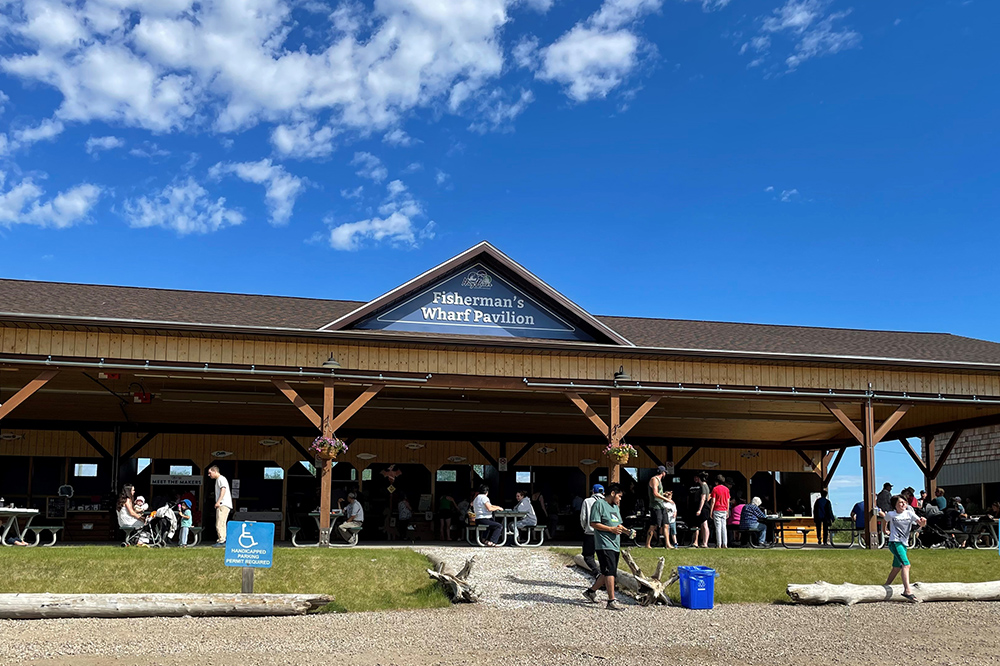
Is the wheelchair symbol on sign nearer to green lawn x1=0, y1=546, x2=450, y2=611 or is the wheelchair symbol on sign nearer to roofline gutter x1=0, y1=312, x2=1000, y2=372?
green lawn x1=0, y1=546, x2=450, y2=611

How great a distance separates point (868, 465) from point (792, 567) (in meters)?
5.04

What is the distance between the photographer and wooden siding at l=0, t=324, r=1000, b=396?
51.3 feet

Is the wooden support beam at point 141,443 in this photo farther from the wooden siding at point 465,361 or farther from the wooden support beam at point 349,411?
the wooden support beam at point 349,411

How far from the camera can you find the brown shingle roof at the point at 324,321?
16359mm

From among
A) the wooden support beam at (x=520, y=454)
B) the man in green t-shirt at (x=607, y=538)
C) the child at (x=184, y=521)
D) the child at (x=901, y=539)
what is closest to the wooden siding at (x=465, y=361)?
the child at (x=184, y=521)

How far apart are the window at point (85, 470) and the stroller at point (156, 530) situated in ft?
24.4

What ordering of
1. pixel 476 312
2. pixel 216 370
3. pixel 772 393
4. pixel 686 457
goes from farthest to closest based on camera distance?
pixel 686 457
pixel 772 393
pixel 476 312
pixel 216 370

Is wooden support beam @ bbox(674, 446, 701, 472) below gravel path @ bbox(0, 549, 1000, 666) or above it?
above

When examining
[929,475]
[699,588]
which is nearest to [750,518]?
[699,588]

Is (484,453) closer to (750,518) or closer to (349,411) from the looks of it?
(750,518)

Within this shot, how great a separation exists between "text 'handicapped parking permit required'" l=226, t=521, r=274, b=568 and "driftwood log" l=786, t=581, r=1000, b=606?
649 cm

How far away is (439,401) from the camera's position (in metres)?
20.6

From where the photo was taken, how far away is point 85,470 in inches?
858

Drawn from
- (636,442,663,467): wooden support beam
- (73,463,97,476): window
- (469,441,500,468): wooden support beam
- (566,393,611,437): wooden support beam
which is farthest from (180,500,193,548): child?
(636,442,663,467): wooden support beam
